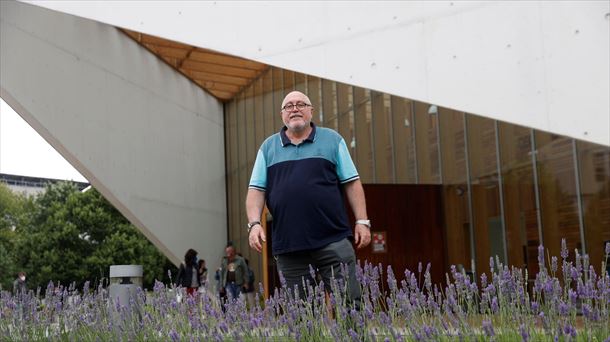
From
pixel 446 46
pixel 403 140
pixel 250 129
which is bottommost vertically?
pixel 446 46

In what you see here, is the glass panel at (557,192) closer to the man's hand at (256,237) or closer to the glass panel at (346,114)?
the glass panel at (346,114)

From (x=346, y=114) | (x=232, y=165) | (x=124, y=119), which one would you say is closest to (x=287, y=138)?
(x=346, y=114)

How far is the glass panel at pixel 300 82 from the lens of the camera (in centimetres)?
1938

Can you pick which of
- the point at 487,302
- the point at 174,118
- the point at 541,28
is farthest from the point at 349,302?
the point at 174,118

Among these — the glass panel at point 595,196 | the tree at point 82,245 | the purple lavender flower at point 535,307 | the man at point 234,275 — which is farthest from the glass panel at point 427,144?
the tree at point 82,245

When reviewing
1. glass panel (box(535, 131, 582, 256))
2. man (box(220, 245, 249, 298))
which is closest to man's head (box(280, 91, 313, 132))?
glass panel (box(535, 131, 582, 256))

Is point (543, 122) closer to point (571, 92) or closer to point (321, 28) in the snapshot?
point (571, 92)

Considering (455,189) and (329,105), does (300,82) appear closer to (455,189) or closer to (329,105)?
(329,105)

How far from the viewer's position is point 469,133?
12922mm

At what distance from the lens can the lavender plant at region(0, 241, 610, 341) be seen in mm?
2986

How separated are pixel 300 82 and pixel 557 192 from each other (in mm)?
9884

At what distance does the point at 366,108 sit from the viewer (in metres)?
16.0

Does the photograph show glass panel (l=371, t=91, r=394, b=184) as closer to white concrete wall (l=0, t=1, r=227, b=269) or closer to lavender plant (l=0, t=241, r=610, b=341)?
white concrete wall (l=0, t=1, r=227, b=269)

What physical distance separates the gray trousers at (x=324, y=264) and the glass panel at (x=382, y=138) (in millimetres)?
10886
